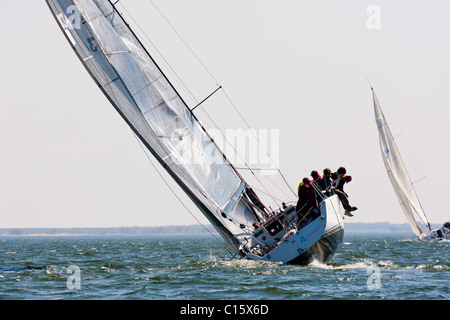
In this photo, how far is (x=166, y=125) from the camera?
75.6 ft

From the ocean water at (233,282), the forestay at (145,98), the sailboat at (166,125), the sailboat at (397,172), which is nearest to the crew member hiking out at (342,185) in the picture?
the sailboat at (166,125)

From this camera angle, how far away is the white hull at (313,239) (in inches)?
838

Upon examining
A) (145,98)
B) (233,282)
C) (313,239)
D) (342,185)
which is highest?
(145,98)

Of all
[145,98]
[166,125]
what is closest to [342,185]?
[166,125]

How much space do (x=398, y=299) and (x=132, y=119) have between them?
445 inches

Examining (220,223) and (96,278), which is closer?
(96,278)

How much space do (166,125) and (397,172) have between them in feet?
115

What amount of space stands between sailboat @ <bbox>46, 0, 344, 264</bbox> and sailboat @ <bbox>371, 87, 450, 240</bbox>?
31.7 m

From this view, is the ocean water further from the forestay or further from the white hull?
the forestay

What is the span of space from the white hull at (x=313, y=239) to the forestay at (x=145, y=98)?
94.4 inches

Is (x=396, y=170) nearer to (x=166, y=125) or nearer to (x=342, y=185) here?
(x=342, y=185)
